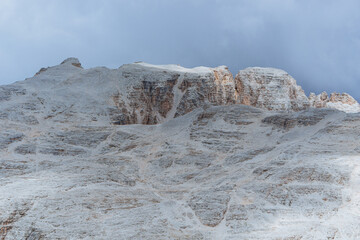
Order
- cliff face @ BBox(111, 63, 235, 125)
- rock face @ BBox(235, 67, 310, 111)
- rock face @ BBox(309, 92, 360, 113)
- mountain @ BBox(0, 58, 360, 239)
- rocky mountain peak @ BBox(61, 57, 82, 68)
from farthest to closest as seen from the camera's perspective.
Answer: rock face @ BBox(309, 92, 360, 113) → rock face @ BBox(235, 67, 310, 111) → rocky mountain peak @ BBox(61, 57, 82, 68) → cliff face @ BBox(111, 63, 235, 125) → mountain @ BBox(0, 58, 360, 239)

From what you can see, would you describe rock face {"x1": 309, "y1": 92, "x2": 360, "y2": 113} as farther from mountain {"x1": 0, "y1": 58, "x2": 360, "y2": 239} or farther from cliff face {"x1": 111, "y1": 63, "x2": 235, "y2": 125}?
mountain {"x1": 0, "y1": 58, "x2": 360, "y2": 239}

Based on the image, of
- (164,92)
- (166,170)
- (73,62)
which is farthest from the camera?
(73,62)

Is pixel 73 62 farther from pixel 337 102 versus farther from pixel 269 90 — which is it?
pixel 337 102

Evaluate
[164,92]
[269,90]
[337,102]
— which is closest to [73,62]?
[164,92]

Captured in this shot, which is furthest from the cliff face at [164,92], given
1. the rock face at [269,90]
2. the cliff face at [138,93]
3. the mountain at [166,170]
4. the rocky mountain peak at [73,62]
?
the rocky mountain peak at [73,62]

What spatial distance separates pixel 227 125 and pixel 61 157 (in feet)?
64.0

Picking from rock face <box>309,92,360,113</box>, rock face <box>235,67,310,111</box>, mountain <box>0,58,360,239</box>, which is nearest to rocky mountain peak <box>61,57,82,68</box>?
mountain <box>0,58,360,239</box>

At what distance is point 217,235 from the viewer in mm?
19281

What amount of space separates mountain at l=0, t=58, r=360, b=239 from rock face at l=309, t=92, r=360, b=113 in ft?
172

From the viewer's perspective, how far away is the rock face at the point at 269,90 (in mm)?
74688

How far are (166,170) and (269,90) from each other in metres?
50.6

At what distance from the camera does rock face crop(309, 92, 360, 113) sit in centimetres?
8968

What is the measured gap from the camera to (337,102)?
303 feet

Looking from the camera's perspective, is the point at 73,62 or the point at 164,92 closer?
the point at 164,92
